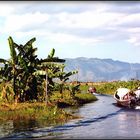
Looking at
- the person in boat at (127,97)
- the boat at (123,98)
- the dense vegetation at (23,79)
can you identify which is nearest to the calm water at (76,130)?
the dense vegetation at (23,79)

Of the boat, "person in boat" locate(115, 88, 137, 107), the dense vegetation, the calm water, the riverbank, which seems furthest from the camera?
the boat

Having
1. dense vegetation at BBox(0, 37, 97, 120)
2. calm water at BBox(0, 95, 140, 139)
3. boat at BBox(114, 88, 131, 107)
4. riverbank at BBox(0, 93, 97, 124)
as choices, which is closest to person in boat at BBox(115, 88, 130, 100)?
boat at BBox(114, 88, 131, 107)

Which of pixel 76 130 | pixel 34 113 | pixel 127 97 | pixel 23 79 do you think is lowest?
pixel 76 130

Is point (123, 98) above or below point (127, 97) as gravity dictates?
below

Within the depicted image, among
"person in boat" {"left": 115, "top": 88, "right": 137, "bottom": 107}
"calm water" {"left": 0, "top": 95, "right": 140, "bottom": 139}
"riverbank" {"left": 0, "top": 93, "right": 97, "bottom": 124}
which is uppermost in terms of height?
"person in boat" {"left": 115, "top": 88, "right": 137, "bottom": 107}

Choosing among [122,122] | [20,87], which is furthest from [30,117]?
[122,122]

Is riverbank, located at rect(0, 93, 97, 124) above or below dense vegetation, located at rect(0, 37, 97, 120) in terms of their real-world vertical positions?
below

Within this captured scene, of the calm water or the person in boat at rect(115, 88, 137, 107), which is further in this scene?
the person in boat at rect(115, 88, 137, 107)

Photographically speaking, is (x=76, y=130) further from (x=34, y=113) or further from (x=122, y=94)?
(x=122, y=94)

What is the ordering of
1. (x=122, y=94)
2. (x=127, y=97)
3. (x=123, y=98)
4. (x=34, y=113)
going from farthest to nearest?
(x=122, y=94), (x=123, y=98), (x=127, y=97), (x=34, y=113)

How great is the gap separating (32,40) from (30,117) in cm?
868

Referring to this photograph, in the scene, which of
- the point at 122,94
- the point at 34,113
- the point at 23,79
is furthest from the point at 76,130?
the point at 122,94

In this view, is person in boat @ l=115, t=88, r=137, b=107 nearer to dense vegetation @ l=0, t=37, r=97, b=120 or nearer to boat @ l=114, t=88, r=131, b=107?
boat @ l=114, t=88, r=131, b=107

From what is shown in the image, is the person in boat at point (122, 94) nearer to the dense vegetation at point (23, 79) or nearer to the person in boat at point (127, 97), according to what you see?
the person in boat at point (127, 97)
